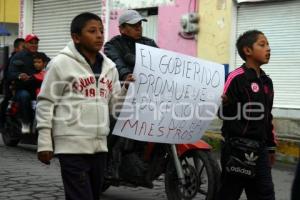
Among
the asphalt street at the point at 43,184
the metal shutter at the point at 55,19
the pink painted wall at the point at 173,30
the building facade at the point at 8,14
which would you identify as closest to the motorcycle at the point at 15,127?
the asphalt street at the point at 43,184

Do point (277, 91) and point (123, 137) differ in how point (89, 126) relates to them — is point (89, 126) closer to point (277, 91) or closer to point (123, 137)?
point (123, 137)

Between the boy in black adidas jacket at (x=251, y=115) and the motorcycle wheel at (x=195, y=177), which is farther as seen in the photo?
the motorcycle wheel at (x=195, y=177)

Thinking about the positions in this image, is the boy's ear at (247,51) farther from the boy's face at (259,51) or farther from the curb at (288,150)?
the curb at (288,150)

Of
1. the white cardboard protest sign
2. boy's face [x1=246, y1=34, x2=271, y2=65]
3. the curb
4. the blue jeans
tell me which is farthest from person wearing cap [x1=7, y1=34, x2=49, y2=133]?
boy's face [x1=246, y1=34, x2=271, y2=65]

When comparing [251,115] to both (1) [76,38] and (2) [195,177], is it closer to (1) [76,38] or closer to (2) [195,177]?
(2) [195,177]

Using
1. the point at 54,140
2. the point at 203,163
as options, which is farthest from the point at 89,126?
the point at 203,163

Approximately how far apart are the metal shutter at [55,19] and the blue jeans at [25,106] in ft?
19.1

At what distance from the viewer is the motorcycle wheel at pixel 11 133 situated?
9.48 m

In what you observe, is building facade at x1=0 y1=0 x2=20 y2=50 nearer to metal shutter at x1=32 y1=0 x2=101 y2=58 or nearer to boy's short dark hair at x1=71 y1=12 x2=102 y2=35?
metal shutter at x1=32 y1=0 x2=101 y2=58

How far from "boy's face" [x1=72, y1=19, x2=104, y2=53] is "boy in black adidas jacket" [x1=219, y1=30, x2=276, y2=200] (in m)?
1.04

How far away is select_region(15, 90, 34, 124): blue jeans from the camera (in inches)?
355

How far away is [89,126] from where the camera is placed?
3910 mm

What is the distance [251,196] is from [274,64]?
5.96 m

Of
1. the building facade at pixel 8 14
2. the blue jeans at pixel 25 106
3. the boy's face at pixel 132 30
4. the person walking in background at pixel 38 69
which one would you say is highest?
the building facade at pixel 8 14
